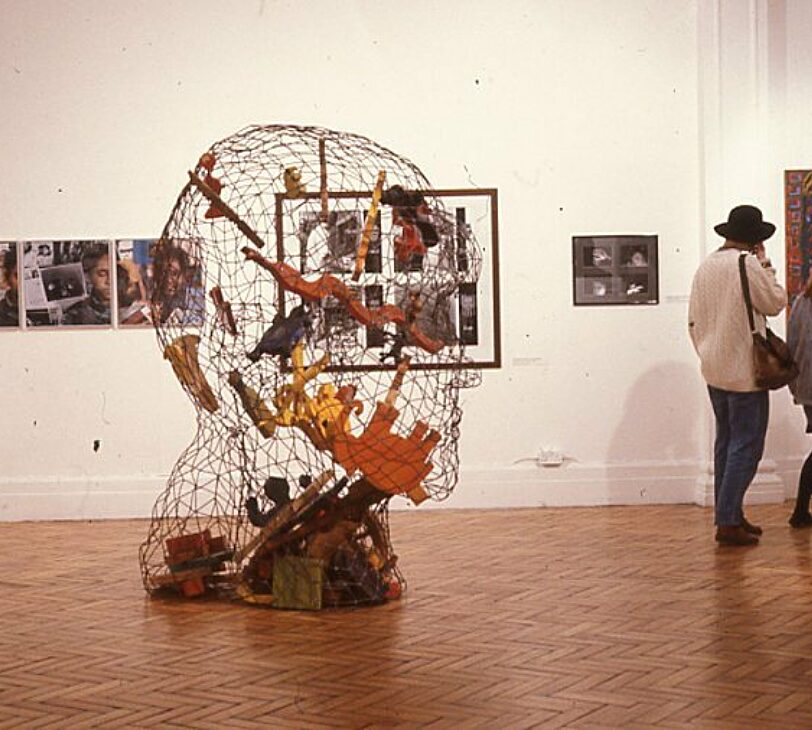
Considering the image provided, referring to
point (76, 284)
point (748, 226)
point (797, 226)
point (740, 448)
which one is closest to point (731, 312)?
point (748, 226)

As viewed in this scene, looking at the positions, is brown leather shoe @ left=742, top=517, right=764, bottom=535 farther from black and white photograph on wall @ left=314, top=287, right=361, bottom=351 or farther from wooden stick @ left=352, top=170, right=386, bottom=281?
wooden stick @ left=352, top=170, right=386, bottom=281

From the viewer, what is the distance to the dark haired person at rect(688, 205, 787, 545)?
830 cm

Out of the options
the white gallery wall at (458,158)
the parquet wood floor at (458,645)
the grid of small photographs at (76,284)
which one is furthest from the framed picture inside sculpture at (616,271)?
the grid of small photographs at (76,284)

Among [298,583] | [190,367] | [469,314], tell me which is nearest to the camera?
[298,583]

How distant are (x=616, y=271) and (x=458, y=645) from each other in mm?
5129

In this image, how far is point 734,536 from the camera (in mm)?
8438

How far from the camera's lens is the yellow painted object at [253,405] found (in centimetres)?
698

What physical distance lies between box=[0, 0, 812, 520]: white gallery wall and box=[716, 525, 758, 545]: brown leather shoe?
2.11 metres

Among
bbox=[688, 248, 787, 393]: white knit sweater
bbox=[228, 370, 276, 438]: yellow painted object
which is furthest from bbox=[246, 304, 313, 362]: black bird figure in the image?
bbox=[688, 248, 787, 393]: white knit sweater

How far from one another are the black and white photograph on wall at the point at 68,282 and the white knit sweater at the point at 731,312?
419cm

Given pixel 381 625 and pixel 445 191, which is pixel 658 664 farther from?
pixel 445 191

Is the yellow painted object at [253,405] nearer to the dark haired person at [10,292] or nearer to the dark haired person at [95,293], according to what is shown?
the dark haired person at [95,293]

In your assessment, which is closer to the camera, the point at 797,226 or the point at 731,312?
the point at 731,312

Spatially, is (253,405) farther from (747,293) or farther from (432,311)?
(747,293)
